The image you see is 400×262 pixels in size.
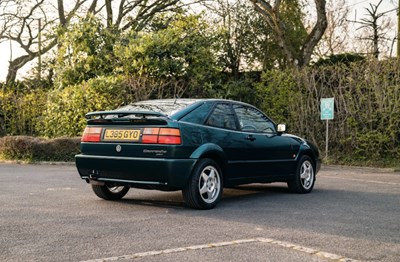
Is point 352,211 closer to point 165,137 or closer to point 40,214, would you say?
point 165,137

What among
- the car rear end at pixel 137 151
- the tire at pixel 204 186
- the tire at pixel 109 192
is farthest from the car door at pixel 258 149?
the tire at pixel 109 192

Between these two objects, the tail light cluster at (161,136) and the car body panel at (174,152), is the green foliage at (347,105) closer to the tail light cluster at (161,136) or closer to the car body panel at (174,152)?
the car body panel at (174,152)

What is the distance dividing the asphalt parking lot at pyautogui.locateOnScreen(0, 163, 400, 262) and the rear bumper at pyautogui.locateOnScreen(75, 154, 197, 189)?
0.40 meters

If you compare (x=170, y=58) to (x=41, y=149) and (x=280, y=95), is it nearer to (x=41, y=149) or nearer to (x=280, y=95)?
(x=280, y=95)

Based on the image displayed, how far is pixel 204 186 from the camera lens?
7.60 metres

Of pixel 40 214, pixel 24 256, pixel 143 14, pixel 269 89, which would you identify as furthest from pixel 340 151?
pixel 143 14

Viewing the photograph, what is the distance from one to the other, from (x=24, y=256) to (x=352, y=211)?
448 cm

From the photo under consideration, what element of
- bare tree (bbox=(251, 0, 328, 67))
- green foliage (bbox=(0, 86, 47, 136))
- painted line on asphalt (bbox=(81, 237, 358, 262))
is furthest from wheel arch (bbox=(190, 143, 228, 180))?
bare tree (bbox=(251, 0, 328, 67))

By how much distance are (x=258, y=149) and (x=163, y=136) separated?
6.60 ft

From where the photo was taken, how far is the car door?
Result: 27.4ft

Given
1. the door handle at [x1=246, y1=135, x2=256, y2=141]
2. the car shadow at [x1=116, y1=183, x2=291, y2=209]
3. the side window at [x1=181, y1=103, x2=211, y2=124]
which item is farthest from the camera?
the door handle at [x1=246, y1=135, x2=256, y2=141]

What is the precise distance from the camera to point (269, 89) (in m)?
18.0

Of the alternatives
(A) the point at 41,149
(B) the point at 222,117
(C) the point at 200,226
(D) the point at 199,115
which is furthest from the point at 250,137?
(A) the point at 41,149

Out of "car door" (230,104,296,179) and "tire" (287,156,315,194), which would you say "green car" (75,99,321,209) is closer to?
"car door" (230,104,296,179)
